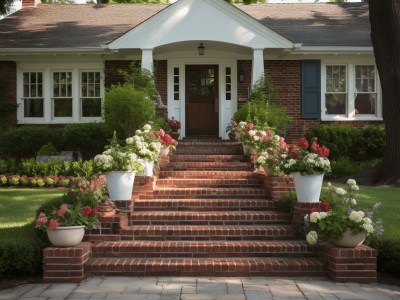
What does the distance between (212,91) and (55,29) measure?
5.97 metres

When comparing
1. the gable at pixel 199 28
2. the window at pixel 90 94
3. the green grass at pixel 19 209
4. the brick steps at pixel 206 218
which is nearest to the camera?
the green grass at pixel 19 209

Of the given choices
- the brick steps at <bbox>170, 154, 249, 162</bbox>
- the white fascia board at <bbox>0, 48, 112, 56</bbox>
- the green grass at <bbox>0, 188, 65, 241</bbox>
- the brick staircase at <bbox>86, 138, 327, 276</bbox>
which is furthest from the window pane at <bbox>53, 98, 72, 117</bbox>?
the brick staircase at <bbox>86, 138, 327, 276</bbox>

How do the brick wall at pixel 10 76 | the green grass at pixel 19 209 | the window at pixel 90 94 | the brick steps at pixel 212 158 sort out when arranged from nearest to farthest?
the green grass at pixel 19 209 < the brick steps at pixel 212 158 < the brick wall at pixel 10 76 < the window at pixel 90 94

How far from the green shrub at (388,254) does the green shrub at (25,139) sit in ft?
33.5

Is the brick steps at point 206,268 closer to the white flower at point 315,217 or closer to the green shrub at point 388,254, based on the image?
the white flower at point 315,217

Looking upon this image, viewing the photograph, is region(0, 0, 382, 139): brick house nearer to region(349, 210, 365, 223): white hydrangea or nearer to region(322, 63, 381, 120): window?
region(322, 63, 381, 120): window

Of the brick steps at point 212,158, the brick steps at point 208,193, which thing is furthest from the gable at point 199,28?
the brick steps at point 208,193

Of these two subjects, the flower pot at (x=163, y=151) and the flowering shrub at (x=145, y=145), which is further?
the flower pot at (x=163, y=151)

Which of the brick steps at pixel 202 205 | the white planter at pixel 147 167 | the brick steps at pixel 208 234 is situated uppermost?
the white planter at pixel 147 167

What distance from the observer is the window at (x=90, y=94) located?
1548cm

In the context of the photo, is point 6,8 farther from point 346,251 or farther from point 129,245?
point 346,251

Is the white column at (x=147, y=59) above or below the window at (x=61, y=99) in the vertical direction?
above

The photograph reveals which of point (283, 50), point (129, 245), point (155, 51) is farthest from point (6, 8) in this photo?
point (129, 245)

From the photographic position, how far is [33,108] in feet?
51.2
